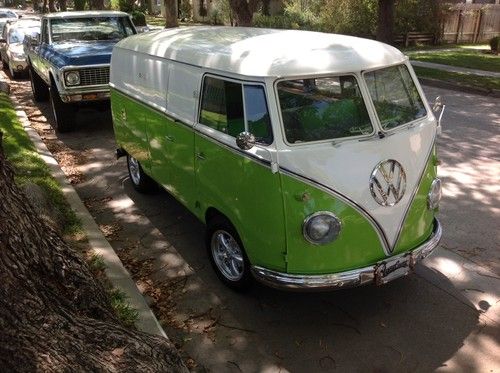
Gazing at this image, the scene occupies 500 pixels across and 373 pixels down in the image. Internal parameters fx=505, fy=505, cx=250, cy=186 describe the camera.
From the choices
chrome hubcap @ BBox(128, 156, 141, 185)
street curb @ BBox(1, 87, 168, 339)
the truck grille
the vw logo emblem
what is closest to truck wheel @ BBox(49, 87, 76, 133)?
the truck grille

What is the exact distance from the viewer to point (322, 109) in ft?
12.5

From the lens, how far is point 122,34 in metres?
10.4

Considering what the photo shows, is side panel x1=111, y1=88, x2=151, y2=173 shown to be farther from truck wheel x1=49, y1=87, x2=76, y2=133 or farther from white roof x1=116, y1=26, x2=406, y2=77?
truck wheel x1=49, y1=87, x2=76, y2=133

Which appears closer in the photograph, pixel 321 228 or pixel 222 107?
pixel 321 228

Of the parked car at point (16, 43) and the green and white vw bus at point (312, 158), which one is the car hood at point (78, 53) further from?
the parked car at point (16, 43)

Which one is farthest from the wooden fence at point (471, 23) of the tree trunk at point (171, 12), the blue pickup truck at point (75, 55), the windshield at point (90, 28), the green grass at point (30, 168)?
the green grass at point (30, 168)

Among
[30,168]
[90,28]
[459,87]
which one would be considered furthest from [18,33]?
[459,87]

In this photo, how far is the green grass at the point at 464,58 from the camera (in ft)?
53.3

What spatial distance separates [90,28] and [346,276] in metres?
8.64

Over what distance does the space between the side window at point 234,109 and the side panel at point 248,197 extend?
165 mm

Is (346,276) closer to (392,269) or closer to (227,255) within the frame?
(392,269)

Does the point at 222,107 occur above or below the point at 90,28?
below

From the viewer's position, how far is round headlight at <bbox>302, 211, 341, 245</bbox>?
3.53 metres

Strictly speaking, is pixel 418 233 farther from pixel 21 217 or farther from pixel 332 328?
pixel 21 217
